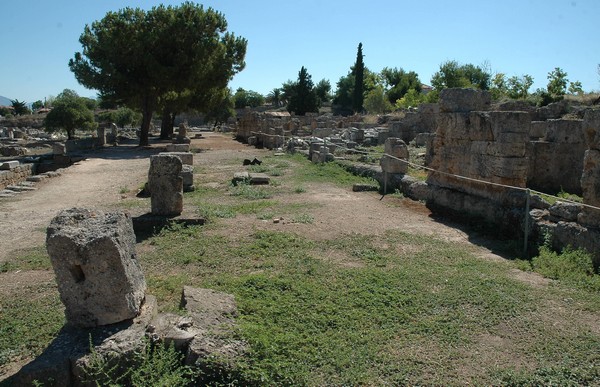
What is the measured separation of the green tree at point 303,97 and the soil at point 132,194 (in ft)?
138

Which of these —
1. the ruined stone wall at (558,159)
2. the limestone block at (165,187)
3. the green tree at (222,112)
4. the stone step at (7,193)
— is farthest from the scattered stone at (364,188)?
the green tree at (222,112)

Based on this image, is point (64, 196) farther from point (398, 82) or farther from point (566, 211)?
point (398, 82)

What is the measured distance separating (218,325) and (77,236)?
1.58 metres

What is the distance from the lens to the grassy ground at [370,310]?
163 inches

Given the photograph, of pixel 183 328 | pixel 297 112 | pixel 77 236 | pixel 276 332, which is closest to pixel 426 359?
pixel 276 332

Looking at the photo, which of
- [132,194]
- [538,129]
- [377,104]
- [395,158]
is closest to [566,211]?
[395,158]

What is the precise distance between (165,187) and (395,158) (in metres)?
6.23

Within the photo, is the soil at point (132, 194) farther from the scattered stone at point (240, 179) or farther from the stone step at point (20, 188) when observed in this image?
the scattered stone at point (240, 179)

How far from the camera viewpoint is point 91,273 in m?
4.51

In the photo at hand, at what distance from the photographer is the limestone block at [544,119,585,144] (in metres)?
12.4

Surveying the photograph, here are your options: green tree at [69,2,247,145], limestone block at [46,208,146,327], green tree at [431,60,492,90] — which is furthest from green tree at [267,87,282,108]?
limestone block at [46,208,146,327]

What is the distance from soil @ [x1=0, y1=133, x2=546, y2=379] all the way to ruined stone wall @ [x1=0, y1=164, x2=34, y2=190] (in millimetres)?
1369

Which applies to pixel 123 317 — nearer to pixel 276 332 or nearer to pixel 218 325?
pixel 218 325

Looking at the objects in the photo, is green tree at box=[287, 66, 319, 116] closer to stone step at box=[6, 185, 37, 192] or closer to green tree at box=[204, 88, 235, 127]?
green tree at box=[204, 88, 235, 127]
